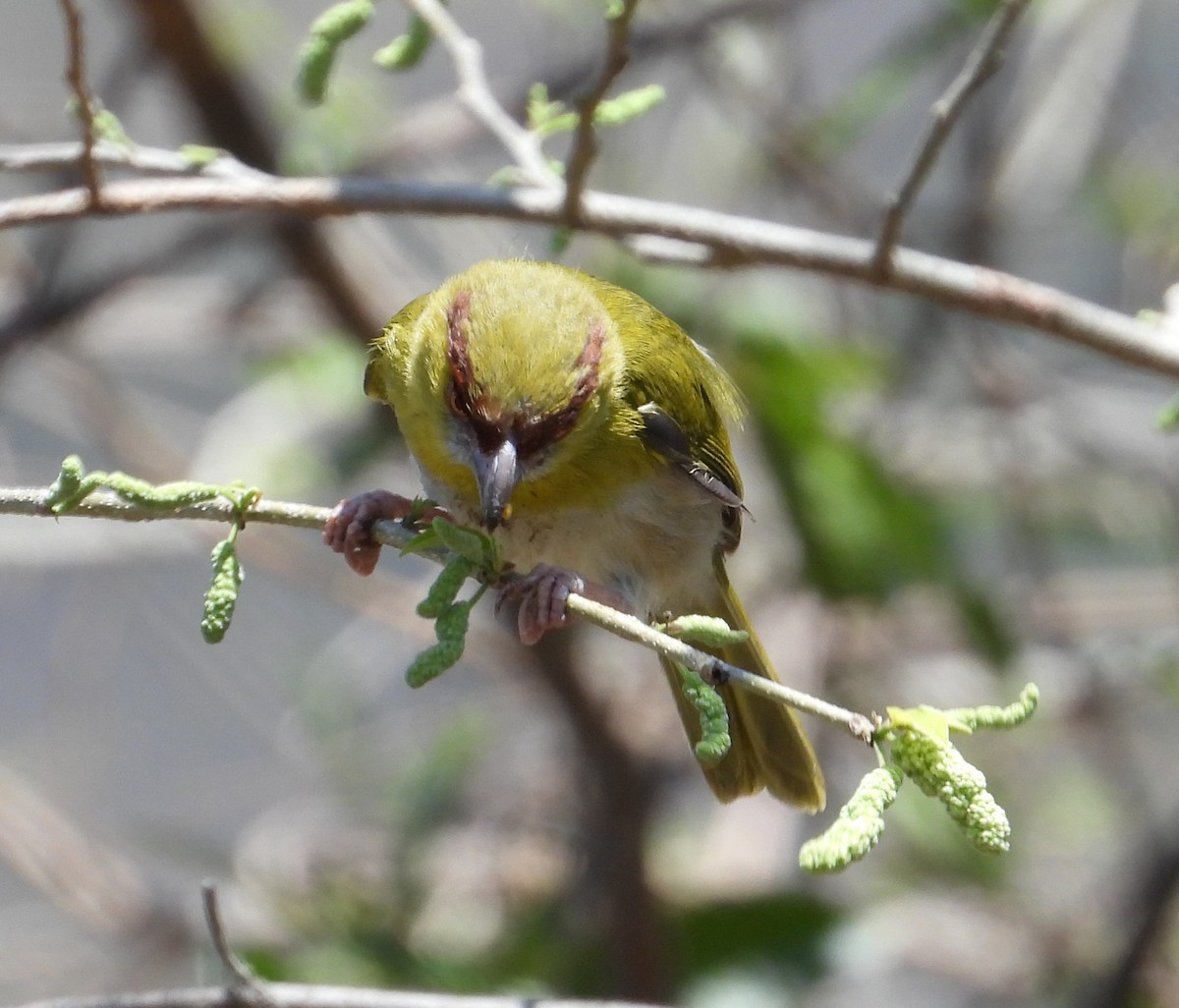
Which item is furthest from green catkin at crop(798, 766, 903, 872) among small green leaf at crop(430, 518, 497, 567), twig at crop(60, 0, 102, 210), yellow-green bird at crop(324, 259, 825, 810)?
twig at crop(60, 0, 102, 210)

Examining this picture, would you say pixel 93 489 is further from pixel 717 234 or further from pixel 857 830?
pixel 717 234

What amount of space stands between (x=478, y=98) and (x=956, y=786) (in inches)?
72.7

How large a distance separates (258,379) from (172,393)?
3.23 meters

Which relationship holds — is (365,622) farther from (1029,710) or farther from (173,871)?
(1029,710)

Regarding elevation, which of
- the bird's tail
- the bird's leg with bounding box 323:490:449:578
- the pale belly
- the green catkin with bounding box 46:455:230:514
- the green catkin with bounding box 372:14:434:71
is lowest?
the bird's tail

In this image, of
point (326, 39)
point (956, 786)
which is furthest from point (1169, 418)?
point (326, 39)

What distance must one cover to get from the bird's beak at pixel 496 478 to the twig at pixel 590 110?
44cm

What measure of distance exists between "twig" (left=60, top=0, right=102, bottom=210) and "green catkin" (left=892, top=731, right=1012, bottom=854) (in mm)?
1627

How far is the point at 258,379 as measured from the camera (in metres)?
4.91

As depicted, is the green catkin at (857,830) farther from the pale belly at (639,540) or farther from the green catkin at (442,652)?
the pale belly at (639,540)

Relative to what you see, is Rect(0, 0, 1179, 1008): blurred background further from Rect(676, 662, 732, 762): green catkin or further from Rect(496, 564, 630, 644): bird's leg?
Rect(676, 662, 732, 762): green catkin

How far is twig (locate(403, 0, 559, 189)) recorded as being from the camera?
259cm

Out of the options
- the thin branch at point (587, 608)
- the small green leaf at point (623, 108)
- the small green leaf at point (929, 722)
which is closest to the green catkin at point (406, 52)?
the small green leaf at point (623, 108)

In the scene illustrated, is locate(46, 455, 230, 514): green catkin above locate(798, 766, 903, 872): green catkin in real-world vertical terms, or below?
above
